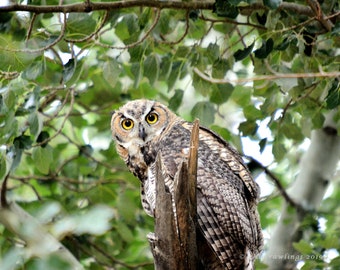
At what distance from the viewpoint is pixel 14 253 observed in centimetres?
110

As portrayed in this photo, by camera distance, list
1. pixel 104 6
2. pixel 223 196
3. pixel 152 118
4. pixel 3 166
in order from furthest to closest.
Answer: pixel 3 166, pixel 152 118, pixel 104 6, pixel 223 196

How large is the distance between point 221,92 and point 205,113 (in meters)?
0.16


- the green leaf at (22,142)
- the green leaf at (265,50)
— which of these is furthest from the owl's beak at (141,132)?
the green leaf at (265,50)

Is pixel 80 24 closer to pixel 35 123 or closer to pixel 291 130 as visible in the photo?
pixel 35 123

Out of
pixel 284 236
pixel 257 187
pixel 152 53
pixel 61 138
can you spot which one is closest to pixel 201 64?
pixel 152 53

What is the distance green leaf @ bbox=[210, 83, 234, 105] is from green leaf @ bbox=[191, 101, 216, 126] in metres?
0.06

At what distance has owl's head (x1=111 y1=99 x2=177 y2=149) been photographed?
3.57m

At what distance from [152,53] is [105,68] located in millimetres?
329

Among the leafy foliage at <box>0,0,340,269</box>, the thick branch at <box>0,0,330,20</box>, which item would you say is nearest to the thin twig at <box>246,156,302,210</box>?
the leafy foliage at <box>0,0,340,269</box>

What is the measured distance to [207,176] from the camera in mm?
3143

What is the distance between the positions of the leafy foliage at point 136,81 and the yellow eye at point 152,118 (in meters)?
0.30

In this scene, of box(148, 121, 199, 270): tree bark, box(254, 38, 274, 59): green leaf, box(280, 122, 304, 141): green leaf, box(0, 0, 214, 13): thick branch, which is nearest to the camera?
box(148, 121, 199, 270): tree bark

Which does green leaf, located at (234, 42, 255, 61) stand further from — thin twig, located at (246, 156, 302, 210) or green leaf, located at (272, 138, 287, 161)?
thin twig, located at (246, 156, 302, 210)

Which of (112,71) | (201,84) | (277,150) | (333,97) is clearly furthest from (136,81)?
(333,97)
